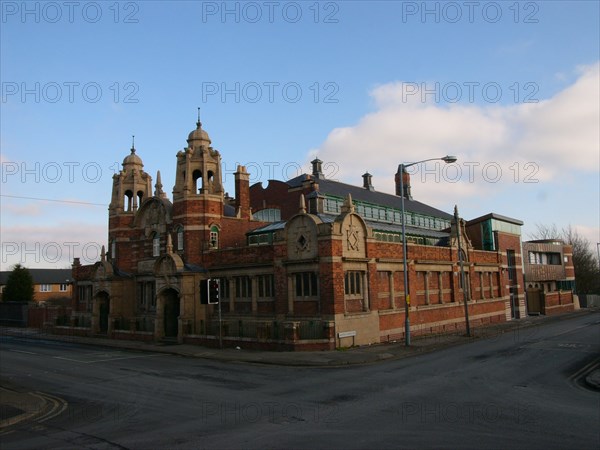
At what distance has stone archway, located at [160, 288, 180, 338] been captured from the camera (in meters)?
34.5

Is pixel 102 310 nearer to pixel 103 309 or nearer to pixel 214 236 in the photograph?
pixel 103 309

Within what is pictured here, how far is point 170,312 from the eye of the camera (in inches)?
1371

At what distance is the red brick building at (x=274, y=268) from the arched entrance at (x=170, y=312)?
69 mm

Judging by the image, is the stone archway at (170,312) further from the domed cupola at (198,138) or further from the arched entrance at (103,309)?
the domed cupola at (198,138)

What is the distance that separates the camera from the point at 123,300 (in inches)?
1545

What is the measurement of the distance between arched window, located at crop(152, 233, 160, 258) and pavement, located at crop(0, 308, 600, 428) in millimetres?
6834

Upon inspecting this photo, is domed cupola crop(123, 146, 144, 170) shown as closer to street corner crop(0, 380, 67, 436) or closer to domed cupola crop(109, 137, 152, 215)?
domed cupola crop(109, 137, 152, 215)

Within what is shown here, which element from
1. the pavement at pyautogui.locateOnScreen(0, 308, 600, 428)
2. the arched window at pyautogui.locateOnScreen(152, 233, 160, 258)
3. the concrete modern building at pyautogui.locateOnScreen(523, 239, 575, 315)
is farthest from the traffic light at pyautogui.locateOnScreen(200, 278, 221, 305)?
the concrete modern building at pyautogui.locateOnScreen(523, 239, 575, 315)

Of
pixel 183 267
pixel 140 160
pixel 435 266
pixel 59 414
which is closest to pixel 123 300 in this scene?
pixel 183 267

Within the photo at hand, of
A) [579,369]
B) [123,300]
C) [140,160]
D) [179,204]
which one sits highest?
[140,160]

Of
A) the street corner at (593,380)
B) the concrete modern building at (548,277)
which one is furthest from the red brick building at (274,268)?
the street corner at (593,380)

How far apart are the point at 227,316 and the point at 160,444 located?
933 inches

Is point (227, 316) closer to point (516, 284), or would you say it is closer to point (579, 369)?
point (579, 369)

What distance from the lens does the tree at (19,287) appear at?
64000mm
